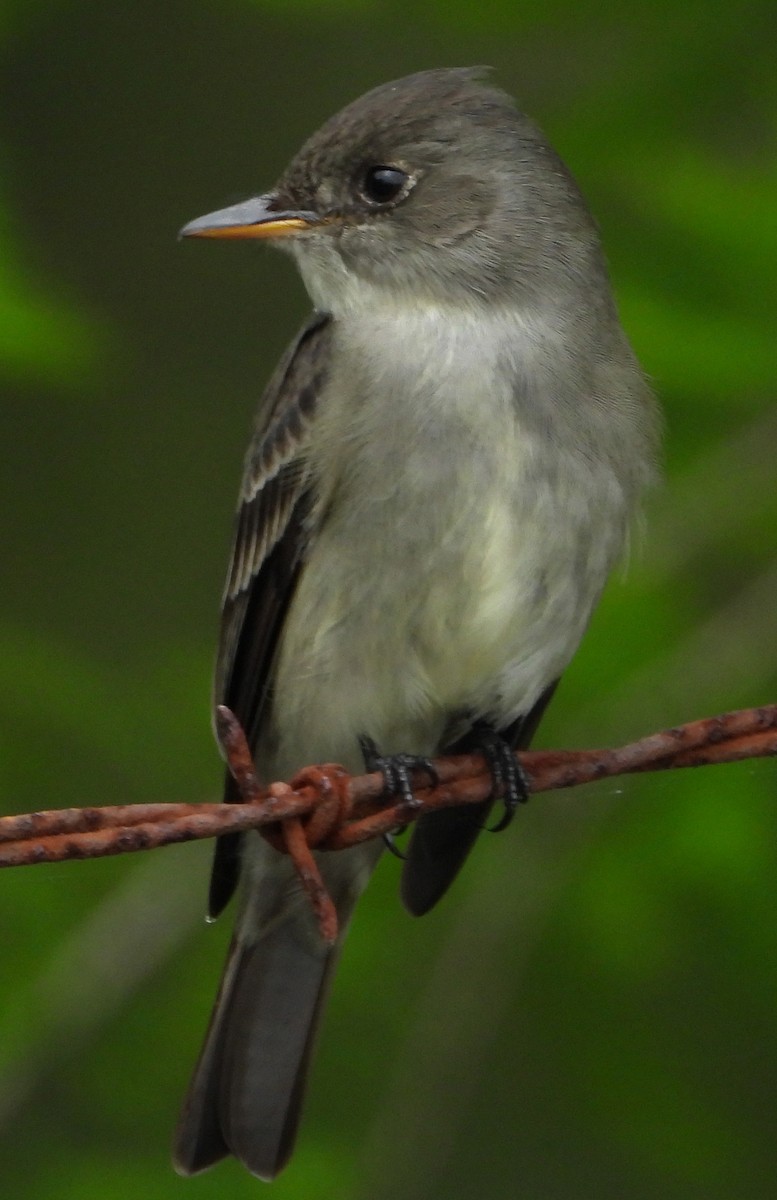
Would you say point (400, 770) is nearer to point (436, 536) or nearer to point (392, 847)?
point (392, 847)

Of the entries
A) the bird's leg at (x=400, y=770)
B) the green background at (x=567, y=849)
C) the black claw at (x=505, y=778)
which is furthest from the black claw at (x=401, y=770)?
the green background at (x=567, y=849)

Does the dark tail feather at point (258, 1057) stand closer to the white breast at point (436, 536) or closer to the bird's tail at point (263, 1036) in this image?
the bird's tail at point (263, 1036)

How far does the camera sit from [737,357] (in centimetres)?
352

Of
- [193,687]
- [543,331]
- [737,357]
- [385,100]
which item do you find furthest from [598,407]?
[193,687]

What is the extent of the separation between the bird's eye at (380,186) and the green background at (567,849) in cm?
38

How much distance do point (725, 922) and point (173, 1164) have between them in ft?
3.10

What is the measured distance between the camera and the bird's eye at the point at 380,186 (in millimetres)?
3465

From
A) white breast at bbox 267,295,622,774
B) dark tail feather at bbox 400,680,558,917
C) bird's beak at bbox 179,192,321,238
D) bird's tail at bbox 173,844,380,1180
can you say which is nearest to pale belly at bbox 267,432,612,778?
white breast at bbox 267,295,622,774

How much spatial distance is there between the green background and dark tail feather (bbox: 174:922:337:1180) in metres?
0.06

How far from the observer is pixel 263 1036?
3.43 meters

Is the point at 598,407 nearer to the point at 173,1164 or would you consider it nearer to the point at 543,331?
the point at 543,331

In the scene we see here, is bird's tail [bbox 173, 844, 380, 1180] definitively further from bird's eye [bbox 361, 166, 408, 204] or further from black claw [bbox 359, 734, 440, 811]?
bird's eye [bbox 361, 166, 408, 204]

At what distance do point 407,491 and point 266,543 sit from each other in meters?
0.35

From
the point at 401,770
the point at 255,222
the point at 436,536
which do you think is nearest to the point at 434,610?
the point at 436,536
